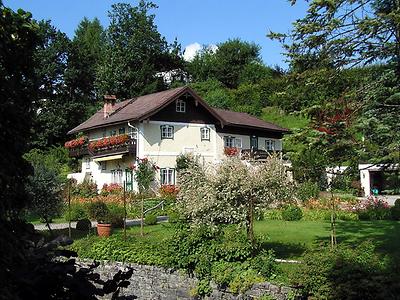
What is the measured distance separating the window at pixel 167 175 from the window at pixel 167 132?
2538 mm

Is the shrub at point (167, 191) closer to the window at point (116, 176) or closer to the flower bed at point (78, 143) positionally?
the window at point (116, 176)

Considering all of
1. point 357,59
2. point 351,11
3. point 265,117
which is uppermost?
point 265,117

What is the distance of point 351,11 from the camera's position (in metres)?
11.2

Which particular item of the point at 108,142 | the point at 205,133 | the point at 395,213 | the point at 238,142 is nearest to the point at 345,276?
the point at 395,213

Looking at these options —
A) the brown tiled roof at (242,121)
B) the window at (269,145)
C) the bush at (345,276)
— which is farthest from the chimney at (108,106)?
the bush at (345,276)

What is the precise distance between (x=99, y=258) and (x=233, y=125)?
2674 cm

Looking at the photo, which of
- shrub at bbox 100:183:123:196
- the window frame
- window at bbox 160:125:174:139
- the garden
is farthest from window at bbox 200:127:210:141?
the garden

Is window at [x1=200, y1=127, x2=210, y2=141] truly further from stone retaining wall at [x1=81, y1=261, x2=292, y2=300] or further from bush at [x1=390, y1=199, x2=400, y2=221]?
stone retaining wall at [x1=81, y1=261, x2=292, y2=300]

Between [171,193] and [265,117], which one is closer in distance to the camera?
[171,193]

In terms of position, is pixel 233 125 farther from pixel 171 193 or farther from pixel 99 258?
pixel 99 258

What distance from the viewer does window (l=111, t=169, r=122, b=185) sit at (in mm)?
38463

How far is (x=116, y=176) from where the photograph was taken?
128 ft

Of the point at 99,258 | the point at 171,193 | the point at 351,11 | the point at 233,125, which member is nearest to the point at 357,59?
the point at 351,11

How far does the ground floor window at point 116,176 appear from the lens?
38.4 metres
